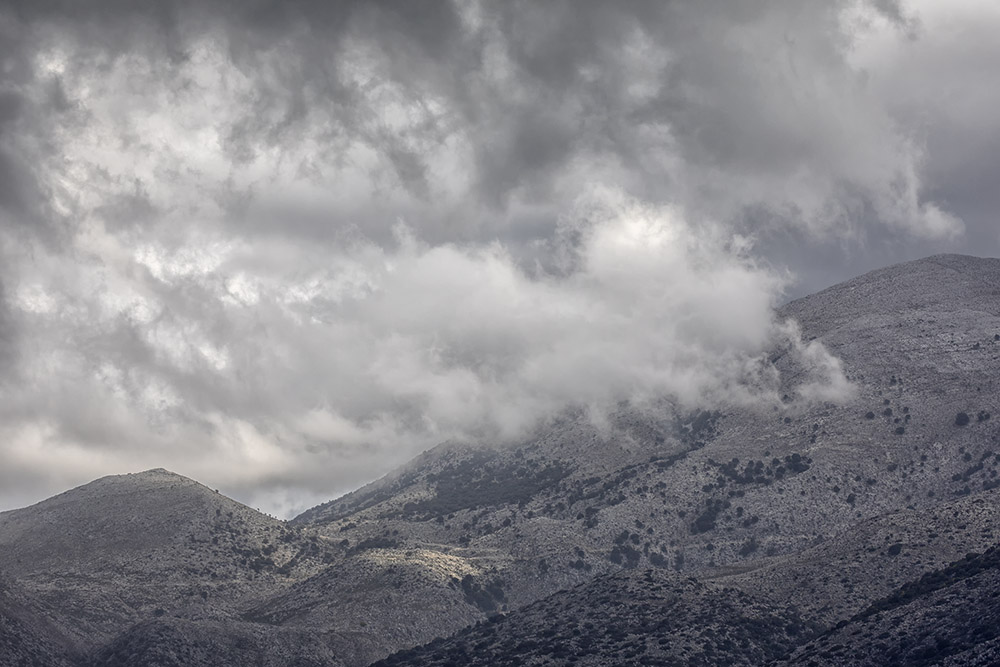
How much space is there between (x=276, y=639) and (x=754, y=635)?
8277 centimetres

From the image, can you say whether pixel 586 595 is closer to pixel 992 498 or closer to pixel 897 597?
pixel 897 597

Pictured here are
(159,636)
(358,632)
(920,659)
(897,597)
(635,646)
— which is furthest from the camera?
(358,632)

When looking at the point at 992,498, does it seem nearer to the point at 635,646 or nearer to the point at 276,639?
the point at 635,646

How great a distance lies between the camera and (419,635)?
199125mm

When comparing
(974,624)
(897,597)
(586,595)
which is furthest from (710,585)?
(974,624)

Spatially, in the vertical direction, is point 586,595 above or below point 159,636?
below

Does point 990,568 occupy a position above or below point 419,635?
below

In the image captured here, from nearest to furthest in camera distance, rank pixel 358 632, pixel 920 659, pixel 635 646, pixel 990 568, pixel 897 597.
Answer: pixel 920 659, pixel 990 568, pixel 897 597, pixel 635 646, pixel 358 632

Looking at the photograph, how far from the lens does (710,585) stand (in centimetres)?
17788

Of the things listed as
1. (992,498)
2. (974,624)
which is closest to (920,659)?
(974,624)

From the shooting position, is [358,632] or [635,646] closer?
[635,646]

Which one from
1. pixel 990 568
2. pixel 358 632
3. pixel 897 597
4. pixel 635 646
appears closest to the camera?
pixel 990 568

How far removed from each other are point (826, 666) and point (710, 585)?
56499mm

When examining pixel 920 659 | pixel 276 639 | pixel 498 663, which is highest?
pixel 276 639
